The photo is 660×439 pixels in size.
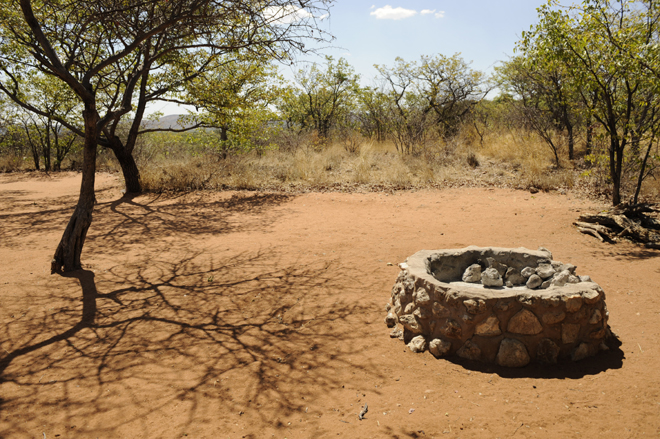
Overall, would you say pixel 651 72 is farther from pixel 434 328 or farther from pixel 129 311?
pixel 129 311

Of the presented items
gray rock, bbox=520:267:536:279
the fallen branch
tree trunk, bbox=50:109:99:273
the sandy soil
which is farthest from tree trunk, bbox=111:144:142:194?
the fallen branch

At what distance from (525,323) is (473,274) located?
3.31 feet

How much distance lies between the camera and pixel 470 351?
329 cm

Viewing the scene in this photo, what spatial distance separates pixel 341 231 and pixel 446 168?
232 inches

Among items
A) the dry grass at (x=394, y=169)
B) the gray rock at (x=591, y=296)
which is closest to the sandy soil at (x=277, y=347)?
the gray rock at (x=591, y=296)

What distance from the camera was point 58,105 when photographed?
1530 centimetres

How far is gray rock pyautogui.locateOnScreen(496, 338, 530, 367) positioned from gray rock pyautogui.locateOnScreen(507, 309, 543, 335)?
104 mm

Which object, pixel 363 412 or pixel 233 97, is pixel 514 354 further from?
pixel 233 97

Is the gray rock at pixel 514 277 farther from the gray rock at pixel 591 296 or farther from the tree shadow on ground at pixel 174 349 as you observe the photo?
the tree shadow on ground at pixel 174 349

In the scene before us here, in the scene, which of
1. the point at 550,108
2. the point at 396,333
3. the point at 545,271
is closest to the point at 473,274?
the point at 545,271

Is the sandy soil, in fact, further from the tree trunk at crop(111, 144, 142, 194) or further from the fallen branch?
the tree trunk at crop(111, 144, 142, 194)

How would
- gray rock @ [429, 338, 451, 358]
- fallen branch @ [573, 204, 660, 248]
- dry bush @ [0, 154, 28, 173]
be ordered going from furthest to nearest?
dry bush @ [0, 154, 28, 173] < fallen branch @ [573, 204, 660, 248] < gray rock @ [429, 338, 451, 358]

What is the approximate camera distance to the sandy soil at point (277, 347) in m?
2.63

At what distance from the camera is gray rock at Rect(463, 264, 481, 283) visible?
4.14m
